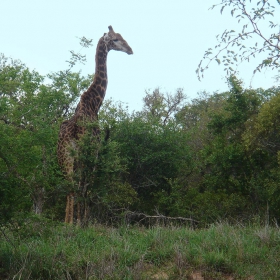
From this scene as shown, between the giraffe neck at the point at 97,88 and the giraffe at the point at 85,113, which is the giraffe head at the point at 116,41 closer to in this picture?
the giraffe at the point at 85,113

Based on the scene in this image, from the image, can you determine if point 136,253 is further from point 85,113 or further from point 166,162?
point 166,162

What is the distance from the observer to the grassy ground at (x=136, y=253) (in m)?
7.71

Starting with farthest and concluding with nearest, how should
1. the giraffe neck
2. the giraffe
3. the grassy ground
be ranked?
1. the giraffe neck
2. the giraffe
3. the grassy ground

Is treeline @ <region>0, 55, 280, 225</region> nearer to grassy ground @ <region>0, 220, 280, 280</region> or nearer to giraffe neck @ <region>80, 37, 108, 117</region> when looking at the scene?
giraffe neck @ <region>80, 37, 108, 117</region>

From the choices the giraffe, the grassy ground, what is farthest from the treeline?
the grassy ground

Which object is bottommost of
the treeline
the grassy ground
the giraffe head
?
the grassy ground

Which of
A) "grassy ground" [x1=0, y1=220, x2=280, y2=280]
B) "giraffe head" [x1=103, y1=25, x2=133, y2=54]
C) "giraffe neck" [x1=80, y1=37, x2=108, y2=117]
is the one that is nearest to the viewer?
"grassy ground" [x1=0, y1=220, x2=280, y2=280]

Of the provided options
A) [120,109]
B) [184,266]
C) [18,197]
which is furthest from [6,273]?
[120,109]

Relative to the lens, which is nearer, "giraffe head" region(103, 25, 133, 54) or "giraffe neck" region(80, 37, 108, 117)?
"giraffe neck" region(80, 37, 108, 117)

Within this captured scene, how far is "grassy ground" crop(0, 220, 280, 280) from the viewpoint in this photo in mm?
7715

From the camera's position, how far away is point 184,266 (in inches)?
320

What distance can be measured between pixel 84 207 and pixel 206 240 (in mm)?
2878

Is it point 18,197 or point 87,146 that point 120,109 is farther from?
point 18,197

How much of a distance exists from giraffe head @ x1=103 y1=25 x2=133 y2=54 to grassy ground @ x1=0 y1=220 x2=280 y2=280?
508 cm
